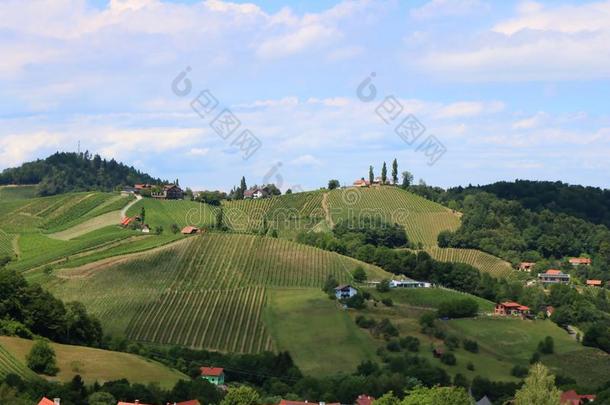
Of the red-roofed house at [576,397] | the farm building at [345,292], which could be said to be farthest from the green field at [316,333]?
the red-roofed house at [576,397]

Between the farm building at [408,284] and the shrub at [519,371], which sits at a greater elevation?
the farm building at [408,284]

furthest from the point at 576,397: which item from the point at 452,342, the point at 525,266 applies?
the point at 525,266

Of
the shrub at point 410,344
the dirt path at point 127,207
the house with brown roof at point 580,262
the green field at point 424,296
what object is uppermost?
the dirt path at point 127,207

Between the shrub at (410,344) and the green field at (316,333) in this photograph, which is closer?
the green field at (316,333)

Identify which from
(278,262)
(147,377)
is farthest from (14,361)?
(278,262)

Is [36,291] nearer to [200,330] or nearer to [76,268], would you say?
[200,330]

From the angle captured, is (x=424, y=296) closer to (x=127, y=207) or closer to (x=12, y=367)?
(x=12, y=367)

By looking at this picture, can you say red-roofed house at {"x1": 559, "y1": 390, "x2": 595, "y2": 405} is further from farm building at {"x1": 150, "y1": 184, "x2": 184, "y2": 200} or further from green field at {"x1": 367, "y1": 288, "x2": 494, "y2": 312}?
farm building at {"x1": 150, "y1": 184, "x2": 184, "y2": 200}

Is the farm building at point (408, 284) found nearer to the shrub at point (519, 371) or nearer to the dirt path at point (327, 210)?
the shrub at point (519, 371)
